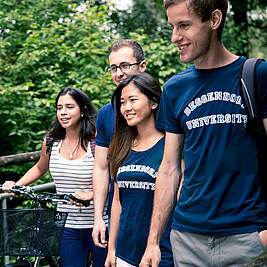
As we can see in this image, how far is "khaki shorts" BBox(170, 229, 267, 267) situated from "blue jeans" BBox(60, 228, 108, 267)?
143 cm

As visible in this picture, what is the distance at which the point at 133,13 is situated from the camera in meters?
11.4

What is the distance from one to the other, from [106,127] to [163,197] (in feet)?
3.76

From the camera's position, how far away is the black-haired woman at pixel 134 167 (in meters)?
2.56

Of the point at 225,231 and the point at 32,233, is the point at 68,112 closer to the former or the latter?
the point at 32,233

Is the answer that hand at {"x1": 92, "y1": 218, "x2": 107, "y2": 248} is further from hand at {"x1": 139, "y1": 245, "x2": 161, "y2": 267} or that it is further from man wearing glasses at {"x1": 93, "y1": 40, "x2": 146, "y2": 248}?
hand at {"x1": 139, "y1": 245, "x2": 161, "y2": 267}

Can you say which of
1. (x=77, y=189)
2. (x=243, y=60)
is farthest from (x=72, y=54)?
(x=243, y=60)

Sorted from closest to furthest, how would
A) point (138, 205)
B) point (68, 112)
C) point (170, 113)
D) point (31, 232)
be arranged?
point (170, 113) → point (138, 205) → point (31, 232) → point (68, 112)

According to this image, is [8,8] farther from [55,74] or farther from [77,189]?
[77,189]

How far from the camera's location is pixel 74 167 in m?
3.58

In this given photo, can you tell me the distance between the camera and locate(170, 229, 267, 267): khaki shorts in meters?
1.92

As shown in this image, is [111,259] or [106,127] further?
[106,127]

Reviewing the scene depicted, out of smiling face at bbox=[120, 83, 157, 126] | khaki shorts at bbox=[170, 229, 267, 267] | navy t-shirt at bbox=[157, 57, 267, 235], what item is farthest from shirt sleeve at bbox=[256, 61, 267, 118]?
smiling face at bbox=[120, 83, 157, 126]

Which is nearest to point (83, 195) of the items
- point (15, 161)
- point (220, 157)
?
point (15, 161)

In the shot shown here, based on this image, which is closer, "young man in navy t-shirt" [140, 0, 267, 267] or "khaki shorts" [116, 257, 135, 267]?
"young man in navy t-shirt" [140, 0, 267, 267]
